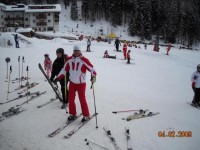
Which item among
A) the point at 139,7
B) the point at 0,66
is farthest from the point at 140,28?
the point at 0,66

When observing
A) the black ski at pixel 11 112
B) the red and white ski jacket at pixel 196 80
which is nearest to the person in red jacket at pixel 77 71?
the black ski at pixel 11 112

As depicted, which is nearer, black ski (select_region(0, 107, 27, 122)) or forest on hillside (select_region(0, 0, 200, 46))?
black ski (select_region(0, 107, 27, 122))

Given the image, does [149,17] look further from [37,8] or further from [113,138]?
[113,138]

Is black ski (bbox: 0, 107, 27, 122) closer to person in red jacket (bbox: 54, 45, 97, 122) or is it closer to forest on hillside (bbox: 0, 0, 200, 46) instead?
person in red jacket (bbox: 54, 45, 97, 122)

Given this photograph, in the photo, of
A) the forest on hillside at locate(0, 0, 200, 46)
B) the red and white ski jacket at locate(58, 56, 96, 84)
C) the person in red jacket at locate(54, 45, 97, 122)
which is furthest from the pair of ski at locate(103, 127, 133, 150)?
the forest on hillside at locate(0, 0, 200, 46)

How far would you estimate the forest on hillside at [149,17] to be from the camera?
79750mm

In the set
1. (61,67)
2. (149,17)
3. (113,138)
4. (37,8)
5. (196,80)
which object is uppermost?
(37,8)

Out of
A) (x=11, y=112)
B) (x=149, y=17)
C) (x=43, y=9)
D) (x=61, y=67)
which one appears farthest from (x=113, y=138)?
(x=149, y=17)

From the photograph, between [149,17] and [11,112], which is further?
[149,17]

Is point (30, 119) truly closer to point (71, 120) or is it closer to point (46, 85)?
point (71, 120)

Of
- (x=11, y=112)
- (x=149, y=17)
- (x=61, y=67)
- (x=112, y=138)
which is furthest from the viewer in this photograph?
(x=149, y=17)

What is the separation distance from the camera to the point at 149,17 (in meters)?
80.3

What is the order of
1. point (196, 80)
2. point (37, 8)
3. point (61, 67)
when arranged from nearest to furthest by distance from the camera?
point (61, 67) < point (196, 80) < point (37, 8)

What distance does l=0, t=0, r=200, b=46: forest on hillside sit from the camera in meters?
79.8
